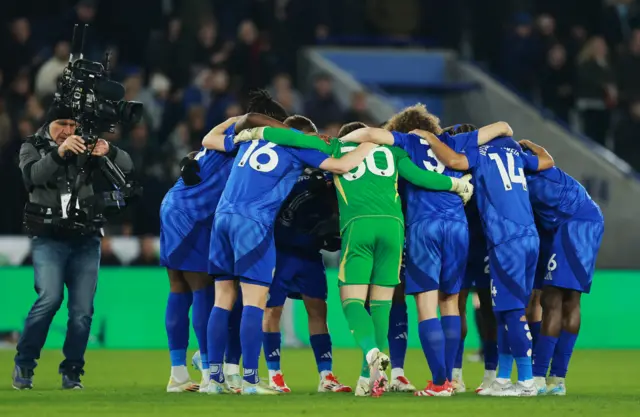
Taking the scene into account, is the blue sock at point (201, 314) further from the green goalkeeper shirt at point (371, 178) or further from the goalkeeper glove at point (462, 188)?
the goalkeeper glove at point (462, 188)

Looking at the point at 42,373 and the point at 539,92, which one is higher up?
the point at 539,92

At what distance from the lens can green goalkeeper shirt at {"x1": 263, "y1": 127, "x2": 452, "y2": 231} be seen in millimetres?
11516

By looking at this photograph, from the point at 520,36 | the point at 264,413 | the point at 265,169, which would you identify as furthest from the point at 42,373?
the point at 520,36

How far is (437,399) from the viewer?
36.2 feet

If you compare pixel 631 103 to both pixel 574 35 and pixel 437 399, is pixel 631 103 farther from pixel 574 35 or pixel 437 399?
pixel 437 399

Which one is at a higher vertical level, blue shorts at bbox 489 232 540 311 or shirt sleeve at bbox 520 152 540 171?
shirt sleeve at bbox 520 152 540 171

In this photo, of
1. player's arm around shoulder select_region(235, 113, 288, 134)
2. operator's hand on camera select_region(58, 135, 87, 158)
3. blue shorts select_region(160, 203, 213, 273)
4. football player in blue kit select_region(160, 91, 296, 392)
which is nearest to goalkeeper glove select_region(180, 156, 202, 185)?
football player in blue kit select_region(160, 91, 296, 392)

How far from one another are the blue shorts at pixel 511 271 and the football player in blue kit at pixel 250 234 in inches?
54.3

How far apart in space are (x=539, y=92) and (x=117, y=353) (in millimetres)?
9884

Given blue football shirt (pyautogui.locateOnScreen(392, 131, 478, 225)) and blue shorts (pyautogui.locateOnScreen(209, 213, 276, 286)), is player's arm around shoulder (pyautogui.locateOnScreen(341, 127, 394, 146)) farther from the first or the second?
blue shorts (pyautogui.locateOnScreen(209, 213, 276, 286))

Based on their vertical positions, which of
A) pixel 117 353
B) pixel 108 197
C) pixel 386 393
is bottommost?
pixel 117 353

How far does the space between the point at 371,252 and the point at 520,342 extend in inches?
54.7

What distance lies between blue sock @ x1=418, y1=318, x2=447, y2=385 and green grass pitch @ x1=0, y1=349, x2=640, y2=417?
223mm

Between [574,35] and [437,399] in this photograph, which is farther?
[574,35]
